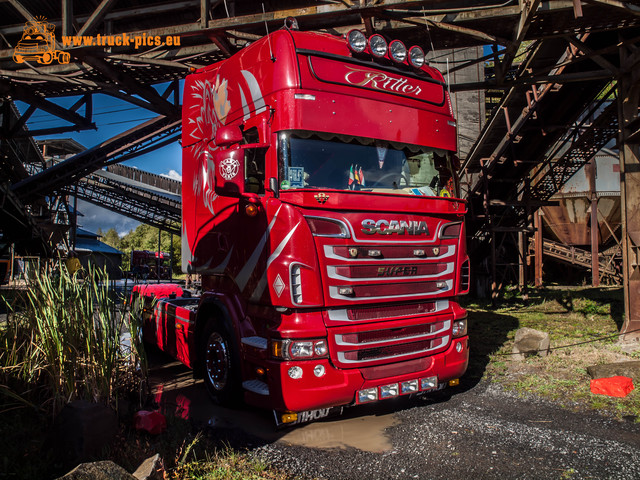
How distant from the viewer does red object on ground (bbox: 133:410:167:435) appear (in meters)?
4.22

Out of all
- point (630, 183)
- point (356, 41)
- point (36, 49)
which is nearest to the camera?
point (356, 41)

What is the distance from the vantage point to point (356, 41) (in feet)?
17.6

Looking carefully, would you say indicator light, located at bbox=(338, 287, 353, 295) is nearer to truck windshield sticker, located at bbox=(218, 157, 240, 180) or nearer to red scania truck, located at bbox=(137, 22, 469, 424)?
red scania truck, located at bbox=(137, 22, 469, 424)

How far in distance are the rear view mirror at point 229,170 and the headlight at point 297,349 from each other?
5.41 feet

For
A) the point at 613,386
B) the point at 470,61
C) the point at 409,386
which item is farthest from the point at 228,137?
the point at 470,61

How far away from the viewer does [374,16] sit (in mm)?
8023

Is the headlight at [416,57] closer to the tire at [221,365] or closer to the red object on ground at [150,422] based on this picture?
the tire at [221,365]

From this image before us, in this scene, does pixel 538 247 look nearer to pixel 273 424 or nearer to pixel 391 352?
pixel 391 352

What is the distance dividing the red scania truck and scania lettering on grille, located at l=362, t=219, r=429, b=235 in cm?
1

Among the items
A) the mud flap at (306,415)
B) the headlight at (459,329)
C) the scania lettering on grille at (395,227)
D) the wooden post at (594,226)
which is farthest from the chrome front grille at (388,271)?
the wooden post at (594,226)

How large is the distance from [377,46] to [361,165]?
1.61 m

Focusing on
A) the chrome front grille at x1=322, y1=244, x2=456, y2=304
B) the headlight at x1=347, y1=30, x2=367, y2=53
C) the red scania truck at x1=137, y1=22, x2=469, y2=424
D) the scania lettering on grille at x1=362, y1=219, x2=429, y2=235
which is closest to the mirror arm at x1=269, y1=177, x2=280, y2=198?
the red scania truck at x1=137, y1=22, x2=469, y2=424

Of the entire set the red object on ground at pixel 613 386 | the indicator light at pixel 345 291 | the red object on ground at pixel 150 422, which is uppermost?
the indicator light at pixel 345 291

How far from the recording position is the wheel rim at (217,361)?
543 cm
